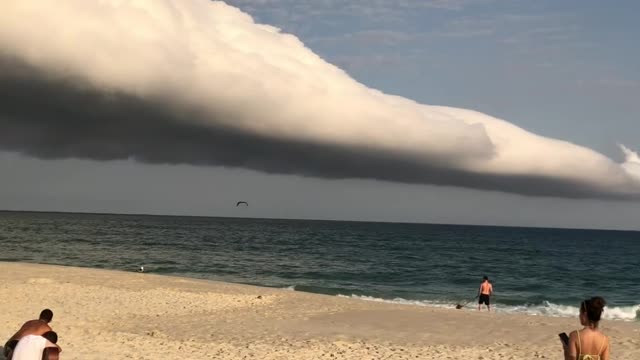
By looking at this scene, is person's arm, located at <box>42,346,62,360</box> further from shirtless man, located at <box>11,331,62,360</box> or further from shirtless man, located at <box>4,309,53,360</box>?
shirtless man, located at <box>4,309,53,360</box>

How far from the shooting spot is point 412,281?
54531 millimetres

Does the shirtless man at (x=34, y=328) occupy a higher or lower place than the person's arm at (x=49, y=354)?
higher

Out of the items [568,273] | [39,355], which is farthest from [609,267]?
[39,355]

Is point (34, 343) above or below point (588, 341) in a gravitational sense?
below

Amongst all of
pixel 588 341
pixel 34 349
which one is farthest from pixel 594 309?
pixel 34 349

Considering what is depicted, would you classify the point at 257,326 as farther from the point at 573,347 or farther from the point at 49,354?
the point at 573,347

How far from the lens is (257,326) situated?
20.6 m

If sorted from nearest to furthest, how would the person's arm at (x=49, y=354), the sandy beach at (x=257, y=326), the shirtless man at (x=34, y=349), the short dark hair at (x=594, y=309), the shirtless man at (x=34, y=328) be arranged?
the short dark hair at (x=594, y=309) → the shirtless man at (x=34, y=349) → the person's arm at (x=49, y=354) → the shirtless man at (x=34, y=328) → the sandy beach at (x=257, y=326)

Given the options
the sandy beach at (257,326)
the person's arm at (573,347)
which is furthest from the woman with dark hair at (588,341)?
the sandy beach at (257,326)

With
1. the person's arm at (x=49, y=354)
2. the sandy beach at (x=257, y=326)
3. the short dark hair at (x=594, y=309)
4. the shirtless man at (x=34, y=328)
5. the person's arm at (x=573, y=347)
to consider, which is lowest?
the sandy beach at (x=257, y=326)

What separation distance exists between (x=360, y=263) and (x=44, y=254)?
3666 centimetres

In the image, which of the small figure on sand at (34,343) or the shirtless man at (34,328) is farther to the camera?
the shirtless man at (34,328)

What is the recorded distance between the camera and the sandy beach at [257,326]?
16125 millimetres

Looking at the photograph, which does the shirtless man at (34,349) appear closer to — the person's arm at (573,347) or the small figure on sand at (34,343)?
the small figure on sand at (34,343)
